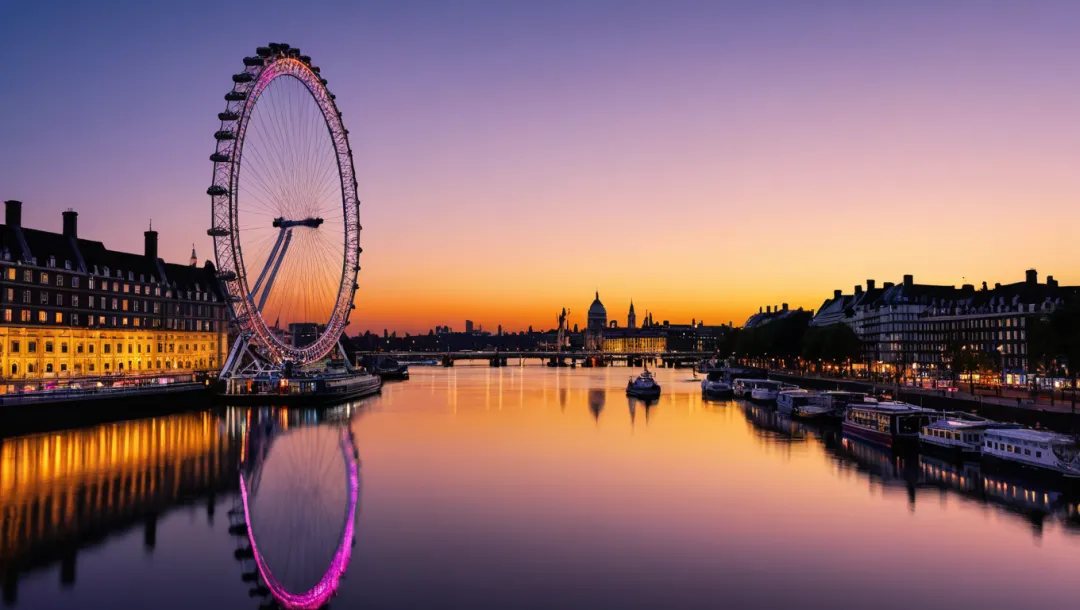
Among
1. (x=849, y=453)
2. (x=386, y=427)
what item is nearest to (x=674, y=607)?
(x=849, y=453)

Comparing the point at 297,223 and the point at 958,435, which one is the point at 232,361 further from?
the point at 958,435

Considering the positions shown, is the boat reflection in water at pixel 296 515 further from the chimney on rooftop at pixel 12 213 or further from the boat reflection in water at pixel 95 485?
the chimney on rooftop at pixel 12 213

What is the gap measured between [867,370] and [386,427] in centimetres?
8786

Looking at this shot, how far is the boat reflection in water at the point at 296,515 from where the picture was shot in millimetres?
28500

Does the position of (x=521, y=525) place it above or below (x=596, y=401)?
below

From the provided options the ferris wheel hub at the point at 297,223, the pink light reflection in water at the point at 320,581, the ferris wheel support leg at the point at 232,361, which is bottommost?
the pink light reflection in water at the point at 320,581

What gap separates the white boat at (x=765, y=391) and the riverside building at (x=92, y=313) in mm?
64929

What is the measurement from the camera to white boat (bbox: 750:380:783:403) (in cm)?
10088

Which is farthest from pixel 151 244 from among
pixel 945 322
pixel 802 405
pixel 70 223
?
pixel 945 322

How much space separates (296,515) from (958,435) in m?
39.0

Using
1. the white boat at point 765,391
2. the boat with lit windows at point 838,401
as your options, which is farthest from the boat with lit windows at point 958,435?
the white boat at point 765,391

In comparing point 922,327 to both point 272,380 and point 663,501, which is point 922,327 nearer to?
point 272,380

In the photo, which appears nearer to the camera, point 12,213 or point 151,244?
point 12,213

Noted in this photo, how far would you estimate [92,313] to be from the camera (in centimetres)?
8719
